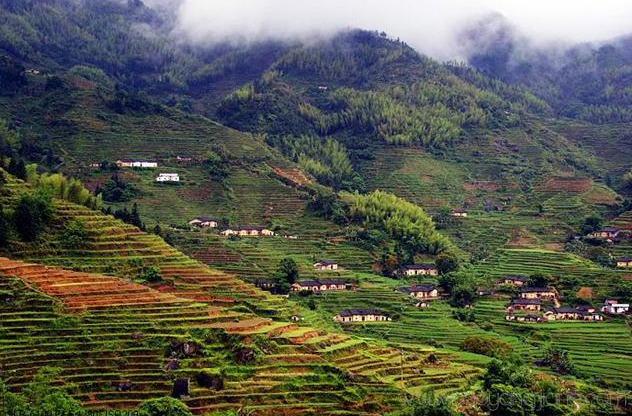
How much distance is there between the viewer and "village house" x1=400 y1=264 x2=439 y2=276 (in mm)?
67062

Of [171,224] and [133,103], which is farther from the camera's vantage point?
[133,103]

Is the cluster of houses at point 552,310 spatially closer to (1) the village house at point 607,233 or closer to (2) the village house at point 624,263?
(2) the village house at point 624,263

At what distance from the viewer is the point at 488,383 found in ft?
131

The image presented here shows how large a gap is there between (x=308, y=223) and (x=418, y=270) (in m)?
11.0

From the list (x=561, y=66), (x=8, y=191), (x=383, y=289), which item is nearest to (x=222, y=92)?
(x=561, y=66)

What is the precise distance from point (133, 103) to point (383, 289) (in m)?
42.7

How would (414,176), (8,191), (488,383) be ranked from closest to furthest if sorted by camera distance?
1. (488,383)
2. (8,191)
3. (414,176)

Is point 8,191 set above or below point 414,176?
below

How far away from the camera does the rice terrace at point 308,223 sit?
37.1m

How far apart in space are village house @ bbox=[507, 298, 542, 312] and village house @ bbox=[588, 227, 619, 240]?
57.9 feet

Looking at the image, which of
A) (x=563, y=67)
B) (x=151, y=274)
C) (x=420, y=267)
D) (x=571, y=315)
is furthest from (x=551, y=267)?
(x=563, y=67)

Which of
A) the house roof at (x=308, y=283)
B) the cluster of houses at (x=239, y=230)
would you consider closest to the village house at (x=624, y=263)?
the house roof at (x=308, y=283)

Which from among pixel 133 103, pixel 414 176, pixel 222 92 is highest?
pixel 222 92

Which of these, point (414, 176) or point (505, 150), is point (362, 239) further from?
point (505, 150)
